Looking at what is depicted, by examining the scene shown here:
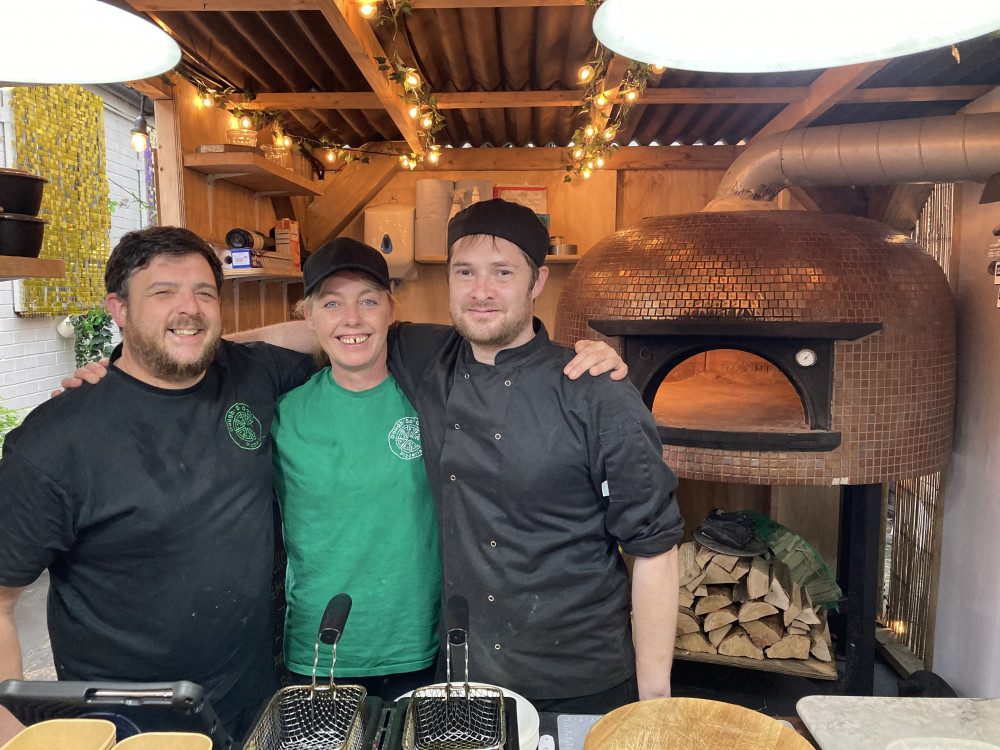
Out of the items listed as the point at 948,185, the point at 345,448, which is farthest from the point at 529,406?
the point at 948,185

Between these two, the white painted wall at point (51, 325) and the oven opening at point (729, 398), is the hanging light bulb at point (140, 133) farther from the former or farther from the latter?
the oven opening at point (729, 398)

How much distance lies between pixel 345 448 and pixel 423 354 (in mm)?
338

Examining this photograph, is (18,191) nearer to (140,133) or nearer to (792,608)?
(140,133)

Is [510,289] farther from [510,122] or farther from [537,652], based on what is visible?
[510,122]

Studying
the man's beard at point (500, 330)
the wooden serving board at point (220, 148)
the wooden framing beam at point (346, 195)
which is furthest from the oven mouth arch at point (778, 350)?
the wooden framing beam at point (346, 195)

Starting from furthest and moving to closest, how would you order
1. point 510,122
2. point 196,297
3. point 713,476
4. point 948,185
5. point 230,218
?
point 510,122 → point 230,218 → point 948,185 → point 713,476 → point 196,297

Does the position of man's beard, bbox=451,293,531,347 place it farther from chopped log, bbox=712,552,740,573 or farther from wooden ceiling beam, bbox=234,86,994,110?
wooden ceiling beam, bbox=234,86,994,110

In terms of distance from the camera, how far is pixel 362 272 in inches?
72.4

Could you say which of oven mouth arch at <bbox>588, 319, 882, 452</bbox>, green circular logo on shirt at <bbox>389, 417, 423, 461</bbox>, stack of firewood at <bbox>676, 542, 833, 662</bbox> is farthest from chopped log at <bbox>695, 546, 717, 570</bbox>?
green circular logo on shirt at <bbox>389, 417, 423, 461</bbox>

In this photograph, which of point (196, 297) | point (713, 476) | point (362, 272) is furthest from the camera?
point (713, 476)

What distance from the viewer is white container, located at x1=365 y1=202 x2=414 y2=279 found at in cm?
504

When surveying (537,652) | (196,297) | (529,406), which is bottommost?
(537,652)

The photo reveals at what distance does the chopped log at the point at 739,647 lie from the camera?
317cm

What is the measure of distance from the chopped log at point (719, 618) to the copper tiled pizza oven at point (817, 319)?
81 cm
